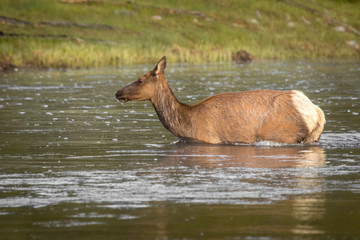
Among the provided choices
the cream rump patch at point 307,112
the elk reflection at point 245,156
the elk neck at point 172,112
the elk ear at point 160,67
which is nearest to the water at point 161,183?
the elk reflection at point 245,156

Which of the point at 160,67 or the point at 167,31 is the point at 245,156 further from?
the point at 167,31

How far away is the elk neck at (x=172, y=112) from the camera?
14.9 m

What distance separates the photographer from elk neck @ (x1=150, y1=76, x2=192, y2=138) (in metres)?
14.9

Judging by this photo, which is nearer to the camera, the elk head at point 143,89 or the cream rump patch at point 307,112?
the cream rump patch at point 307,112

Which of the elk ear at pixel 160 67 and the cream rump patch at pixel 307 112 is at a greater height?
the elk ear at pixel 160 67

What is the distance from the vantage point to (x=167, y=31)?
244 ft

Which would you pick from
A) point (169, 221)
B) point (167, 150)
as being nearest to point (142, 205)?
point (169, 221)

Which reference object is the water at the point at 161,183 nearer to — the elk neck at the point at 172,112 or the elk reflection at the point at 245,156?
the elk reflection at the point at 245,156

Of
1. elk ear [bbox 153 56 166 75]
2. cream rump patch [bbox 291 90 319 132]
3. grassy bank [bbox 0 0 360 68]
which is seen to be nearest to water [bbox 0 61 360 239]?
cream rump patch [bbox 291 90 319 132]

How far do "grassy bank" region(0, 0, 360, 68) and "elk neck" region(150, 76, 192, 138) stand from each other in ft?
105

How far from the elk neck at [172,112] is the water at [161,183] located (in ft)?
0.87

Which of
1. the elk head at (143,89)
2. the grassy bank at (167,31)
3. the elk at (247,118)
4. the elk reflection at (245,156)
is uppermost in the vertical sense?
the elk head at (143,89)

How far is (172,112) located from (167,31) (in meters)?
59.6

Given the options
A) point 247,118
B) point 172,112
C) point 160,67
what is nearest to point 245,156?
point 247,118
